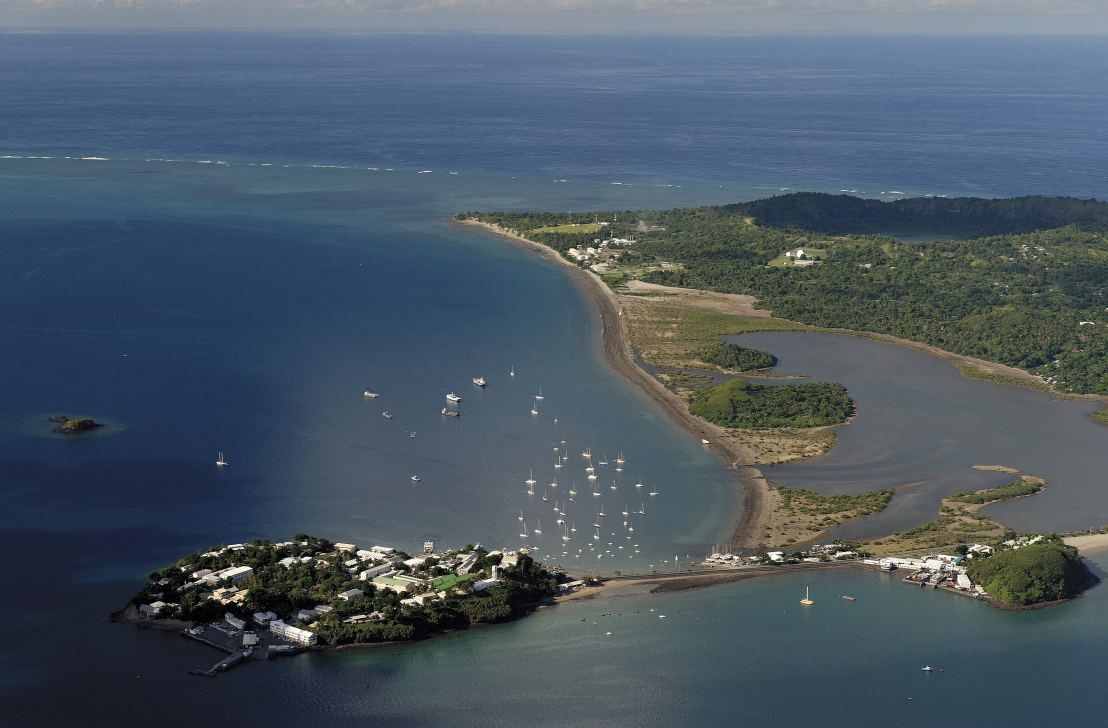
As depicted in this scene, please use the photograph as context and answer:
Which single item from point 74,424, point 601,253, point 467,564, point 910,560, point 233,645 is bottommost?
point 233,645

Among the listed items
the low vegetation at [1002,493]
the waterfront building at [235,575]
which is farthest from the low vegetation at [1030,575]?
the waterfront building at [235,575]

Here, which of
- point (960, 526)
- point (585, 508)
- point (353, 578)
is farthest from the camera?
point (585, 508)

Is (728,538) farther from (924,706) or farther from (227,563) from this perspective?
(227,563)

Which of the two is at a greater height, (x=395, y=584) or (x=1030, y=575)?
(x=1030, y=575)

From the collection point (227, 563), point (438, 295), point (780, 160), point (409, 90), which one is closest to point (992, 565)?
point (227, 563)

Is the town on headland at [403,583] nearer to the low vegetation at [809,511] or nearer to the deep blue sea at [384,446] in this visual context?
the deep blue sea at [384,446]

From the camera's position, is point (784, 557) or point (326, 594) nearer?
point (326, 594)

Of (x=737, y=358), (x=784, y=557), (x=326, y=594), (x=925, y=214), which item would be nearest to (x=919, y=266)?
(x=925, y=214)

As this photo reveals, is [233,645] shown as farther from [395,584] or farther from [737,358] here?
[737,358]
